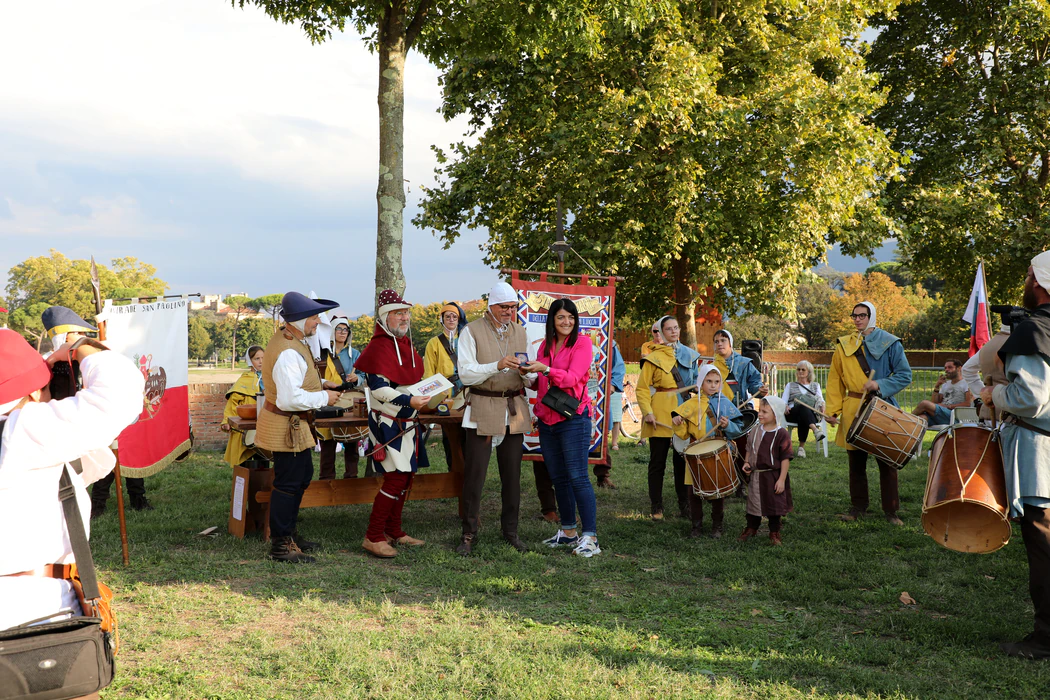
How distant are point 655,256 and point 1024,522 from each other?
13.6 m

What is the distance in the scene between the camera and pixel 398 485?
622cm

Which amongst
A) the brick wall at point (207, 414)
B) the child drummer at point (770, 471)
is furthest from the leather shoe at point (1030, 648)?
the brick wall at point (207, 414)

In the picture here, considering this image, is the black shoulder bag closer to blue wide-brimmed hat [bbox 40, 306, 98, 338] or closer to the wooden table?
blue wide-brimmed hat [bbox 40, 306, 98, 338]

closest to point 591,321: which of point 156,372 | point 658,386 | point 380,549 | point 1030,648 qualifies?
point 658,386

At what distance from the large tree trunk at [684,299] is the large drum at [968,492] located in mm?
13590

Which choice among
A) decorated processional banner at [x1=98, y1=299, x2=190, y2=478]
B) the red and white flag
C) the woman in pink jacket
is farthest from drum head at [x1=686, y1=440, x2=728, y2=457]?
decorated processional banner at [x1=98, y1=299, x2=190, y2=478]

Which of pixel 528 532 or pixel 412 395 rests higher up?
pixel 412 395

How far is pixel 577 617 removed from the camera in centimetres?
473

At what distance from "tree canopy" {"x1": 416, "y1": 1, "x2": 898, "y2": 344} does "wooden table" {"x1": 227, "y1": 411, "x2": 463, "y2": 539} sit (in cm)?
938

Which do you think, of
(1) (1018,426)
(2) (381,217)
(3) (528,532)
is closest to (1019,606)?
(1) (1018,426)

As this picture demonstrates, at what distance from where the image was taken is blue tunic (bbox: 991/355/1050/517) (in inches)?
153

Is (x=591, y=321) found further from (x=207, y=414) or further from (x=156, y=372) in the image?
(x=207, y=414)

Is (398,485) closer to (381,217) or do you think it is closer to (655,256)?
(381,217)

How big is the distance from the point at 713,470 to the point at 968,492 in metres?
2.44
